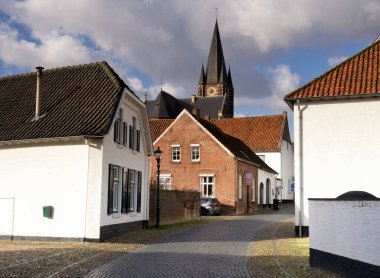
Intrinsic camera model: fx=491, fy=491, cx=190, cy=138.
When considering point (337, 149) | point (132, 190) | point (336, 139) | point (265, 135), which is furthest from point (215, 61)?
point (337, 149)

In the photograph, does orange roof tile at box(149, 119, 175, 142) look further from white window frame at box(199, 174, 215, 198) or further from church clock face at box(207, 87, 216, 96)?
church clock face at box(207, 87, 216, 96)

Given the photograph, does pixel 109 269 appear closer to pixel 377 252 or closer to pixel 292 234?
pixel 377 252

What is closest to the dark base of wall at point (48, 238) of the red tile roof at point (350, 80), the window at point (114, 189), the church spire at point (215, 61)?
the window at point (114, 189)

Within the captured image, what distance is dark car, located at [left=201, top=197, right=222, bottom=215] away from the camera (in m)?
36.5

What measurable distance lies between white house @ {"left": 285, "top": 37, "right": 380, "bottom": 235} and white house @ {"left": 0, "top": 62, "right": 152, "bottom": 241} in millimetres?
7128

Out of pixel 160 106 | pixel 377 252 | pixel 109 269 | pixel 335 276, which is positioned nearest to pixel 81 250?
pixel 109 269

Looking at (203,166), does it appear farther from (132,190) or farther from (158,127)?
(132,190)

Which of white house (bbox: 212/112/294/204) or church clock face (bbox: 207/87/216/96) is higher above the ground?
church clock face (bbox: 207/87/216/96)

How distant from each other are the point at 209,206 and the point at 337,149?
1826cm

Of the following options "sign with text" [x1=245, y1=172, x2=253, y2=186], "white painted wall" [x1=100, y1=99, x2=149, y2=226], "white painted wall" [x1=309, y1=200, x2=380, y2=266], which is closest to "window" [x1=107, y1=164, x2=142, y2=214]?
"white painted wall" [x1=100, y1=99, x2=149, y2=226]

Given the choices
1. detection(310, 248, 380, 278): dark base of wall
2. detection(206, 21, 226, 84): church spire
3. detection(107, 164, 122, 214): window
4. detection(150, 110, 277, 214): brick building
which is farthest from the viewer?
detection(206, 21, 226, 84): church spire

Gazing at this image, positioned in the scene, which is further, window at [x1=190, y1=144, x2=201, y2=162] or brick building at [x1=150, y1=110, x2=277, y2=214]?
window at [x1=190, y1=144, x2=201, y2=162]

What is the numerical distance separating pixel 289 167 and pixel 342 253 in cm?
5237

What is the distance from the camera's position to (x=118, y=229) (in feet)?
64.7
